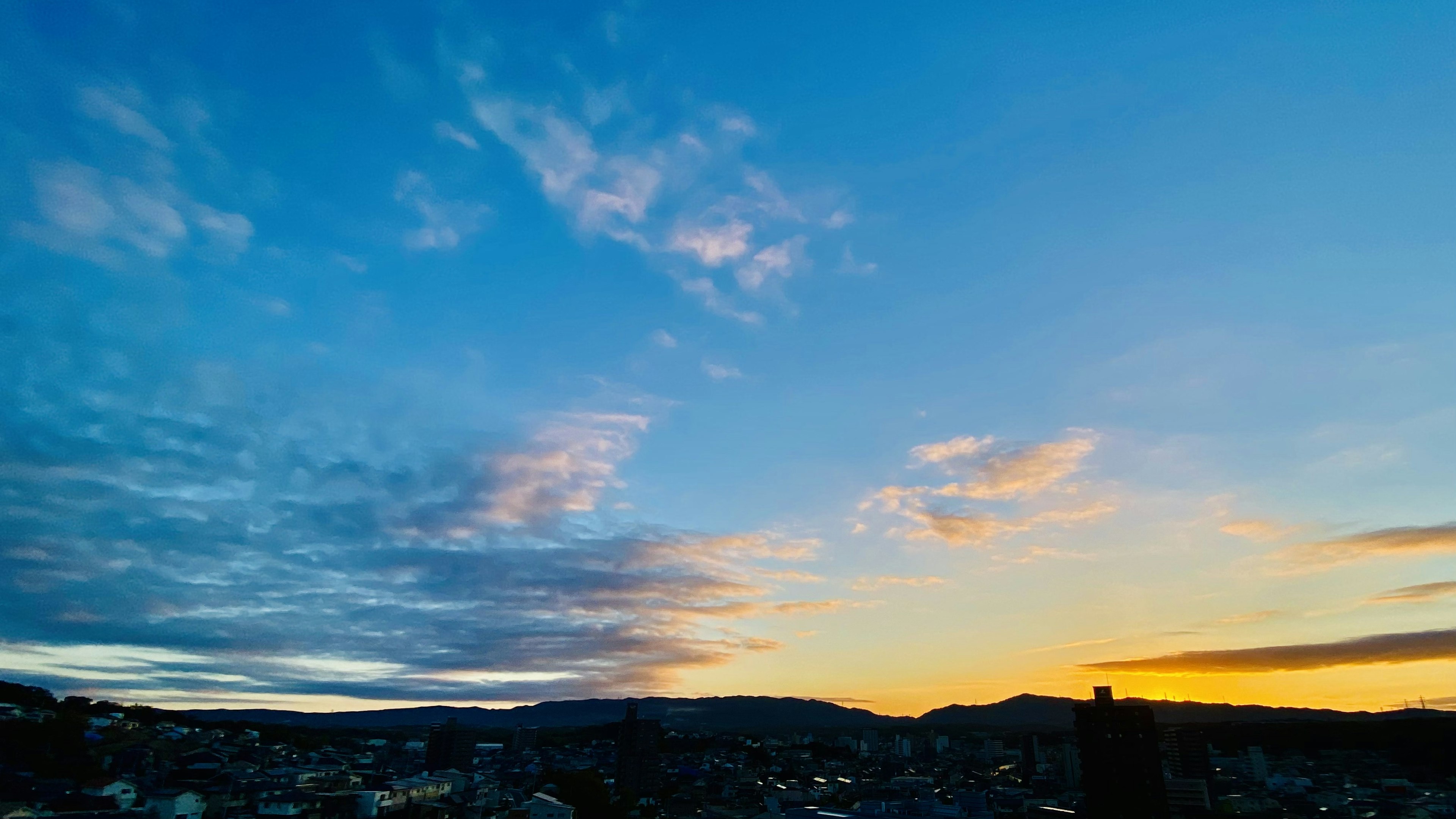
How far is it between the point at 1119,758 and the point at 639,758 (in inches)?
2235

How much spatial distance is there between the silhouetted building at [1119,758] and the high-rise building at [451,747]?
88874 mm

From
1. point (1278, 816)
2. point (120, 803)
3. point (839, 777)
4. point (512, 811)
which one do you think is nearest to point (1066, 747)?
point (839, 777)

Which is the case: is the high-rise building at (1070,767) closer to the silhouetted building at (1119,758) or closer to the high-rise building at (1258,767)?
the high-rise building at (1258,767)

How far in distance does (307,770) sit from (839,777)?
287ft

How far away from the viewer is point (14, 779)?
46.0 meters

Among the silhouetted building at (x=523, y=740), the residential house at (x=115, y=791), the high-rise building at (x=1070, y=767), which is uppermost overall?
the residential house at (x=115, y=791)

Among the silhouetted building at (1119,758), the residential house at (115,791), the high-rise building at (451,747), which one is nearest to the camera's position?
the residential house at (115,791)

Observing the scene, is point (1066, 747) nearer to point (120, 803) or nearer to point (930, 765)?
point (930, 765)

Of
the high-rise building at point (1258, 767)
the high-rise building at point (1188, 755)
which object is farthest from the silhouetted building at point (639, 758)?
the high-rise building at point (1258, 767)

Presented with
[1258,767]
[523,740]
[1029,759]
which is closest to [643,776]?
[523,740]

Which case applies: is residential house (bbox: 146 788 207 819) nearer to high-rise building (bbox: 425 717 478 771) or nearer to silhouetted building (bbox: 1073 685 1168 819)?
high-rise building (bbox: 425 717 478 771)

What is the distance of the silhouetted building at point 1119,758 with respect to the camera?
68.1 metres

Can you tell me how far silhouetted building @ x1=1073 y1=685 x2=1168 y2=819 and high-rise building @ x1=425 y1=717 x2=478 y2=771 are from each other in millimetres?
88874

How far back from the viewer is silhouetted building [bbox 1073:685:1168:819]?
68.1 metres
